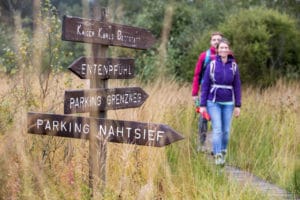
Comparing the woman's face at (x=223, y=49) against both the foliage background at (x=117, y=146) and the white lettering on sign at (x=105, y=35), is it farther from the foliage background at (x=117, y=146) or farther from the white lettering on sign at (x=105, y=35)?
the white lettering on sign at (x=105, y=35)

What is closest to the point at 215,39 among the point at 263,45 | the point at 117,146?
the point at 117,146

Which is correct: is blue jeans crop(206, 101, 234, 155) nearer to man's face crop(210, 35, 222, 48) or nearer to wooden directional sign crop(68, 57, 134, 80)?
man's face crop(210, 35, 222, 48)

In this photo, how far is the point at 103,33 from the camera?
4.52 m

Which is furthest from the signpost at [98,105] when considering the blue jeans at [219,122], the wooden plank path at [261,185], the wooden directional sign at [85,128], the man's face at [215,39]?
the man's face at [215,39]

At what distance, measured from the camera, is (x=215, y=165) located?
19.4 feet

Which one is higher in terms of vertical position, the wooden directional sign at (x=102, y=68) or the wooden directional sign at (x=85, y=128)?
the wooden directional sign at (x=102, y=68)

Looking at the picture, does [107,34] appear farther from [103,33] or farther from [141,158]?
[141,158]

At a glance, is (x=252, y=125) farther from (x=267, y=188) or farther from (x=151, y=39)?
(x=151, y=39)

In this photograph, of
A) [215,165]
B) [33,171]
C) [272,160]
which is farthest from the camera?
[272,160]

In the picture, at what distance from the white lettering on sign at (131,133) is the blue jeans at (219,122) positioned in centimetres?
269

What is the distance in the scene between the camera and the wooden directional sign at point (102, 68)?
427 centimetres

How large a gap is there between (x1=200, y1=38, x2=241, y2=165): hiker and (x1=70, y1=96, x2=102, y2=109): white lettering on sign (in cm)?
253

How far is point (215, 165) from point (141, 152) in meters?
0.88

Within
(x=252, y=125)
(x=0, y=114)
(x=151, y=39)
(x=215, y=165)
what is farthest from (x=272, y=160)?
(x=0, y=114)
